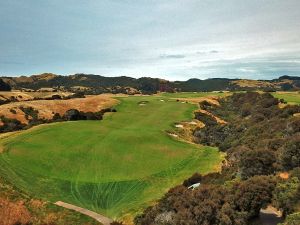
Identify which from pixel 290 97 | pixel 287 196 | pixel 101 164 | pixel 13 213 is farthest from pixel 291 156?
pixel 290 97

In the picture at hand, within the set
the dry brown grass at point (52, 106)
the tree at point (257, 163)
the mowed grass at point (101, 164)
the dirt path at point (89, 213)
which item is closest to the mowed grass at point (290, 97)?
the mowed grass at point (101, 164)

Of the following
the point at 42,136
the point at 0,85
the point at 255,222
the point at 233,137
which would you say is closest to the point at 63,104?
the point at 42,136

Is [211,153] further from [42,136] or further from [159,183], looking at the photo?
[42,136]

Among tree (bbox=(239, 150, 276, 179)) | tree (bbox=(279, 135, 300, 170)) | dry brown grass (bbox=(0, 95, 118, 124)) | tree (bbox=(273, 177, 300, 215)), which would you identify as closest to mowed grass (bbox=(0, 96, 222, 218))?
tree (bbox=(239, 150, 276, 179))

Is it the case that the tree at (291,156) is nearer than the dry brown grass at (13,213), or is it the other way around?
the tree at (291,156)

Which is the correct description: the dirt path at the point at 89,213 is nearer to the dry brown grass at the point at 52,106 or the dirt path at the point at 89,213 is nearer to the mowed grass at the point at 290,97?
the dry brown grass at the point at 52,106

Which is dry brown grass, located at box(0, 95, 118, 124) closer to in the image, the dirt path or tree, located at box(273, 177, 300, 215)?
the dirt path

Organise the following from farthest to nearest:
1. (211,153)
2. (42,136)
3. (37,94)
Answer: (37,94), (42,136), (211,153)
